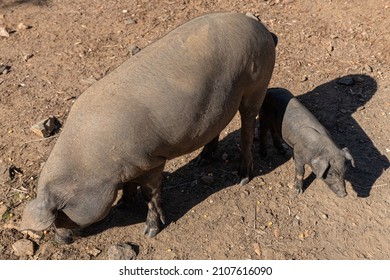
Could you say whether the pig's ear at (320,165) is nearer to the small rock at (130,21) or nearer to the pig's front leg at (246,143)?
the pig's front leg at (246,143)

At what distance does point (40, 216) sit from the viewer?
11.5ft

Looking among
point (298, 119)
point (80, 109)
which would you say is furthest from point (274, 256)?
point (80, 109)

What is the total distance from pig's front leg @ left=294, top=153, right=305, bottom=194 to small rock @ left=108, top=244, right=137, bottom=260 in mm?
2055

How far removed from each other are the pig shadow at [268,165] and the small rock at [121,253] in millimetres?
332

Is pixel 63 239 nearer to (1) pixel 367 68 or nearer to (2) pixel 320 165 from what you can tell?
(2) pixel 320 165

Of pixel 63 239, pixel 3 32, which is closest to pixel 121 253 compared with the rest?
pixel 63 239

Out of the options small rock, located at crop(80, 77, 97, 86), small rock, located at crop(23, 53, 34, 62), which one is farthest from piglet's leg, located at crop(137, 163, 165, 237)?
small rock, located at crop(23, 53, 34, 62)

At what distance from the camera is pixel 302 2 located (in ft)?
27.0

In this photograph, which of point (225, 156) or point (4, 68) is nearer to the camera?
point (225, 156)

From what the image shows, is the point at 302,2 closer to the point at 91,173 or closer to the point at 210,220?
the point at 210,220

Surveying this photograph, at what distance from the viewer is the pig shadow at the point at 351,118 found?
5.39 meters

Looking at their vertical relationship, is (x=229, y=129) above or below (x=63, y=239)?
below

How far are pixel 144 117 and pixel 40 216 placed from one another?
3.84 feet

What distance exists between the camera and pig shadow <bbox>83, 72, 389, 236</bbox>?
498 cm
